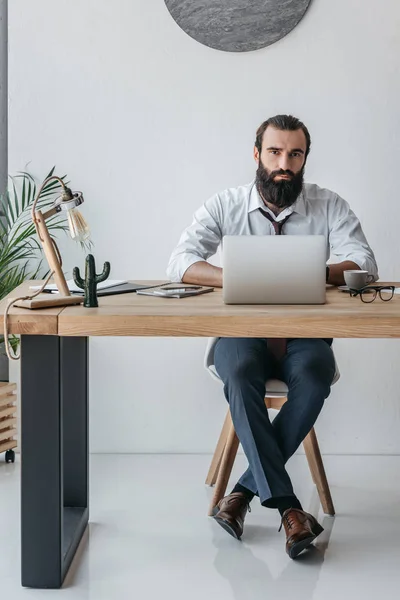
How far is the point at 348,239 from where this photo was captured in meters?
3.05

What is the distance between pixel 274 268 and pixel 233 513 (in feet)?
2.76

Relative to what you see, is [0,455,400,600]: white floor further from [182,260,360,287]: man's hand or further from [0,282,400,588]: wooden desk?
A: [182,260,360,287]: man's hand

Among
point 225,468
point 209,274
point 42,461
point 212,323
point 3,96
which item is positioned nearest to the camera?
point 212,323

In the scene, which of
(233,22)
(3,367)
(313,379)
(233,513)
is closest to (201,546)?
(233,513)

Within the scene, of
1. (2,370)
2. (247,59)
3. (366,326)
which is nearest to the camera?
(366,326)

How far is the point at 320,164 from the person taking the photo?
3.63 meters

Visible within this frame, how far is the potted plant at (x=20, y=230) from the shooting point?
3561 mm

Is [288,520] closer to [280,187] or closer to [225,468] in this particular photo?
[225,468]

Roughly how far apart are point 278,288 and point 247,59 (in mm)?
1645

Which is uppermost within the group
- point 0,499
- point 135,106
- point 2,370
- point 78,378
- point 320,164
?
point 135,106

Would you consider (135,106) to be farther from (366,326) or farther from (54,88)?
(366,326)

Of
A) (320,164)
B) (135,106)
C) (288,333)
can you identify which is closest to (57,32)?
(135,106)

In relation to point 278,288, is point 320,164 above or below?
above

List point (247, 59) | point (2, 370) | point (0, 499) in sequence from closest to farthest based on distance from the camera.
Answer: point (0, 499), point (247, 59), point (2, 370)
